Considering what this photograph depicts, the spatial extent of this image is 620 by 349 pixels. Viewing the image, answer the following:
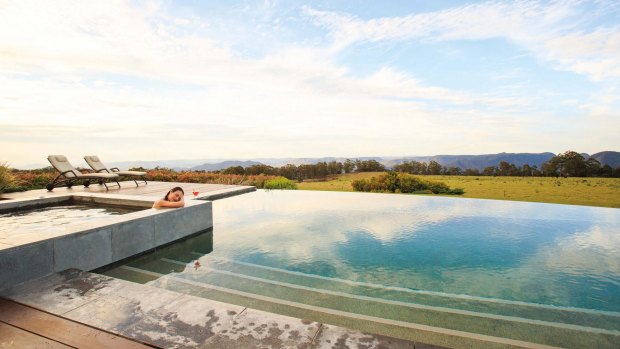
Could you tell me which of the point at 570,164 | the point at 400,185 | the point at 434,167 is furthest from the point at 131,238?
the point at 570,164

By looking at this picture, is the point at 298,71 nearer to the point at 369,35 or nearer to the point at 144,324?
the point at 369,35

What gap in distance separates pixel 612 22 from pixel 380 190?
8.68 metres

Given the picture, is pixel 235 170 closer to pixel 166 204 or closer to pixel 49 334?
pixel 166 204

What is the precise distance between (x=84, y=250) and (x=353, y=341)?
3.53m

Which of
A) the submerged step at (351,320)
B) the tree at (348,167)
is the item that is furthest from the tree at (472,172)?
the submerged step at (351,320)

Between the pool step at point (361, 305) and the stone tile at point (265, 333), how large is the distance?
0.94 meters

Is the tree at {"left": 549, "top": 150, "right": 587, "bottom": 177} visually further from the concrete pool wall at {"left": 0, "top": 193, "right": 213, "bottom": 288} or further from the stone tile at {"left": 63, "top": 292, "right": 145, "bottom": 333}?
the stone tile at {"left": 63, "top": 292, "right": 145, "bottom": 333}

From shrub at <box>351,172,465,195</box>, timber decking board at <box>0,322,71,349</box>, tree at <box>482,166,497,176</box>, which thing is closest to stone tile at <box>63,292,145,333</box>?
timber decking board at <box>0,322,71,349</box>

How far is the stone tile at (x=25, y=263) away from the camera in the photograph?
287cm

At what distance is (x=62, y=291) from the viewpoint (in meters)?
2.75

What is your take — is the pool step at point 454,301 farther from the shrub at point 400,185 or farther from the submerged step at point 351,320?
the shrub at point 400,185

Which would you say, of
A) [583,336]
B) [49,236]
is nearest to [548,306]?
[583,336]

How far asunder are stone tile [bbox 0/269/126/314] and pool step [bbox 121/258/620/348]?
0.82 metres

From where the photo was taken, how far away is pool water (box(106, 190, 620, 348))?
9.74ft
